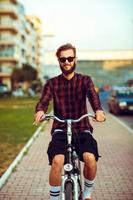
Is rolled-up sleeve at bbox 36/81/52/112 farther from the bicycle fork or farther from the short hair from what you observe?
the bicycle fork

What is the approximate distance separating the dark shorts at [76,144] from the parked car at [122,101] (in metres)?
18.1

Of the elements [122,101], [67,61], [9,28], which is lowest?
→ [122,101]

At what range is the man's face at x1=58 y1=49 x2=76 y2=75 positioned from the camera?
4406 mm

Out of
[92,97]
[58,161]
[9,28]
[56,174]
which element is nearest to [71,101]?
[92,97]

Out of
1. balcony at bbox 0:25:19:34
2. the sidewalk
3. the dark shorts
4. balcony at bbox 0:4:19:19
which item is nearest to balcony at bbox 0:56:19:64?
balcony at bbox 0:25:19:34

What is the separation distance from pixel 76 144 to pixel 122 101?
1828 cm

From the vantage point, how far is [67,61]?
4414 millimetres

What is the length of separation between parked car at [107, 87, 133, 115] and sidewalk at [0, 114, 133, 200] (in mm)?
11507

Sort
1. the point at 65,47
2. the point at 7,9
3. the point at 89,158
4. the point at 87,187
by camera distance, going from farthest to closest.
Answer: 1. the point at 7,9
2. the point at 87,187
3. the point at 65,47
4. the point at 89,158

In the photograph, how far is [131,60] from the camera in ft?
320

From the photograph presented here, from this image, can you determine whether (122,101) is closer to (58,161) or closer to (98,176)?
(98,176)

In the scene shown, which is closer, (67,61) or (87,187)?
(67,61)

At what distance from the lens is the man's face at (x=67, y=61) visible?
14.5 ft

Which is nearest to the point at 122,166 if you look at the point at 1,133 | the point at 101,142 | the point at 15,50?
the point at 101,142
